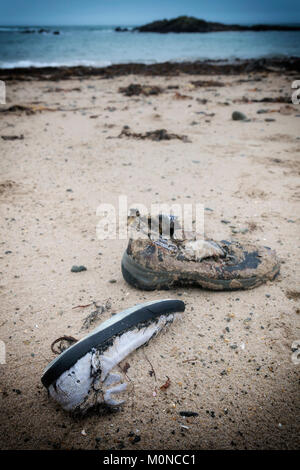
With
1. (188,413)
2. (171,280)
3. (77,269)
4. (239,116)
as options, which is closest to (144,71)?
(239,116)

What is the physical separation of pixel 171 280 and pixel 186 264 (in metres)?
0.15

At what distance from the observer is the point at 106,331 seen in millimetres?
A: 1370

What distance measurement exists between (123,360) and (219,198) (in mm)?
2272

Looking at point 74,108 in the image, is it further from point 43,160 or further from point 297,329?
point 297,329

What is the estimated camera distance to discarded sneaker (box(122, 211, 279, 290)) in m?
1.91

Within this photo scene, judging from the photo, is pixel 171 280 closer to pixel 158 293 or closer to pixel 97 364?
pixel 158 293

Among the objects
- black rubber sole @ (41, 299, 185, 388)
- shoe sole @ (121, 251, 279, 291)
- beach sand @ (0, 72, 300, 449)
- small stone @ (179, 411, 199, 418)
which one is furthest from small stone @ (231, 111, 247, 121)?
small stone @ (179, 411, 199, 418)

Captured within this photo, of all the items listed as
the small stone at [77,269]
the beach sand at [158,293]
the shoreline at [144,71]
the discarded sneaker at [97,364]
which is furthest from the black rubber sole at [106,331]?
the shoreline at [144,71]

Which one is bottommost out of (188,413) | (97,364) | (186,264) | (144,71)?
(188,413)

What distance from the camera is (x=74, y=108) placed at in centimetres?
729

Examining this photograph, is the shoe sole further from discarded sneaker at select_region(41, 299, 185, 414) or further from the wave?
the wave

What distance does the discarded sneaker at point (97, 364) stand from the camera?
4.00 feet

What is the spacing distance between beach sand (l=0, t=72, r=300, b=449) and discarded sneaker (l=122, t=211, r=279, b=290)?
101 mm
